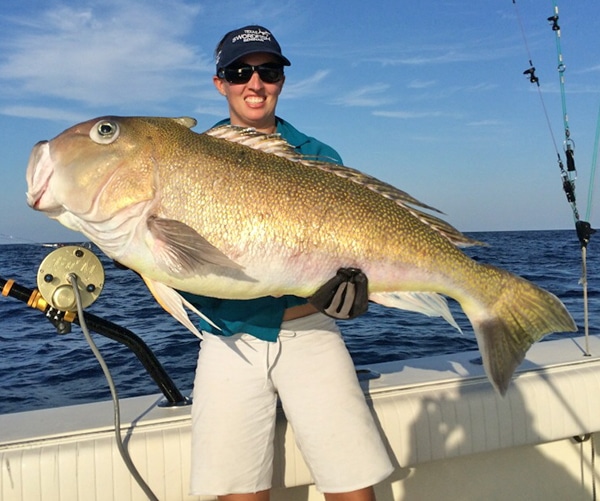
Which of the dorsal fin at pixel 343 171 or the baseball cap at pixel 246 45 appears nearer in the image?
the dorsal fin at pixel 343 171

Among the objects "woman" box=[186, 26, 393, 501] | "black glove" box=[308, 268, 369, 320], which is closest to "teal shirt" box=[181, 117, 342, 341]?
"woman" box=[186, 26, 393, 501]

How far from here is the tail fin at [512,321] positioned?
7.17ft

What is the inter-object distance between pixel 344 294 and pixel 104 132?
1.10 m

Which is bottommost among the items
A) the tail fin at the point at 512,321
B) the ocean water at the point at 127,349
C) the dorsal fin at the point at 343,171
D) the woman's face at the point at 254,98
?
the ocean water at the point at 127,349

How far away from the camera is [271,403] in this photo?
98.0 inches

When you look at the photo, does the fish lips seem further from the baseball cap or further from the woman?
the baseball cap

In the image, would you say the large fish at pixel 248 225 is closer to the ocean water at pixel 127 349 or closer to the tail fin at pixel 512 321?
the tail fin at pixel 512 321

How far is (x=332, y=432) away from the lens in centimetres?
239

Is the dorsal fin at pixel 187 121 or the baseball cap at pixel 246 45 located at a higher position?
the baseball cap at pixel 246 45

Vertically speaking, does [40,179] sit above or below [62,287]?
above

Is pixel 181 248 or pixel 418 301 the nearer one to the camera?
pixel 181 248

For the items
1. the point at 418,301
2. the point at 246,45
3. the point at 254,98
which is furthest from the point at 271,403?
the point at 246,45

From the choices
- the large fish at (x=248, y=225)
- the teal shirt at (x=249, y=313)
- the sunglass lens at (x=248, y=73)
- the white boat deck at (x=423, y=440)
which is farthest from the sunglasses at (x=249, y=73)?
the white boat deck at (x=423, y=440)

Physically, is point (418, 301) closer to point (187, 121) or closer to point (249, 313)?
point (249, 313)
